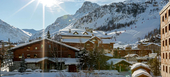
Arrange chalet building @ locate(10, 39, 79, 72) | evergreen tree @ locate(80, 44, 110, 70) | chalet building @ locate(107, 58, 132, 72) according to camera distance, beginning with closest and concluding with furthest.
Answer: evergreen tree @ locate(80, 44, 110, 70), chalet building @ locate(10, 39, 79, 72), chalet building @ locate(107, 58, 132, 72)

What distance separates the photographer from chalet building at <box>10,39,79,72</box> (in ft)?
104

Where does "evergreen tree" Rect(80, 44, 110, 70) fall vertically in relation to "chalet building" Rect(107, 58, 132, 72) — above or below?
above

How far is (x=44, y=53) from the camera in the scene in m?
33.6

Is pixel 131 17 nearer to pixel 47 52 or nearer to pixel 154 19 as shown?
pixel 154 19

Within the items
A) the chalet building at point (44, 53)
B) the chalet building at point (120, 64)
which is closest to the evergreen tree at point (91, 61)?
the chalet building at point (44, 53)

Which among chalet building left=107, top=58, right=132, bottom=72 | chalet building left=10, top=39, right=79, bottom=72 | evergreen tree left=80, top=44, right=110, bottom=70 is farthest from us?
chalet building left=107, top=58, right=132, bottom=72

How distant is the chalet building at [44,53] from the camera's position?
31.8 meters

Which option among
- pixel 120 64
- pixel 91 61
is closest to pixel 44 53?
pixel 91 61

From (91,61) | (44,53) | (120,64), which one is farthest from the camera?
(120,64)

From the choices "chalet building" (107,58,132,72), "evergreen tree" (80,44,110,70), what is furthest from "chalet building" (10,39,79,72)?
"chalet building" (107,58,132,72)

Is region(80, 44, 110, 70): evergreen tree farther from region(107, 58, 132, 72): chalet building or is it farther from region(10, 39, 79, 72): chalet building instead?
region(107, 58, 132, 72): chalet building

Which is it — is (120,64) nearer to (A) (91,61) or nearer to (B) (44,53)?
(A) (91,61)

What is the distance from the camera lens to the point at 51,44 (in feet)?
111

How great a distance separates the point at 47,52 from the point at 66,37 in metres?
27.1
